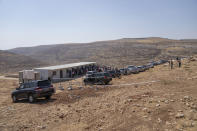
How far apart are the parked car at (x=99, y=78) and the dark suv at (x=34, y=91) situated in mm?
8246

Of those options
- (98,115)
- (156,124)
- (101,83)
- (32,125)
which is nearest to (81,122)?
(98,115)

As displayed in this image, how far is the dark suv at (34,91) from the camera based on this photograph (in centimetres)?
1402

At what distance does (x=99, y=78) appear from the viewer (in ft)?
73.1

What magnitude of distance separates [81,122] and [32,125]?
2.34 m

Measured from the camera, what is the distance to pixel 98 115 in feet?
30.6

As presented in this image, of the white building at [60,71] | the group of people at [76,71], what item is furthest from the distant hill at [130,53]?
the white building at [60,71]

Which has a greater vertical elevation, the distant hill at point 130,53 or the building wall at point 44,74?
the distant hill at point 130,53

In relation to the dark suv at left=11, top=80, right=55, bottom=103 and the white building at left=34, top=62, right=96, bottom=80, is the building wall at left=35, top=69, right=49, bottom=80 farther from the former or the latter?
the dark suv at left=11, top=80, right=55, bottom=103

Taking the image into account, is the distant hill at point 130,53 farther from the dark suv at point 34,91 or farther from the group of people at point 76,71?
the dark suv at point 34,91

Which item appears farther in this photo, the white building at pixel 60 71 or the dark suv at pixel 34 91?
the white building at pixel 60 71

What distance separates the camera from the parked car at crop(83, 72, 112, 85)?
21688 mm

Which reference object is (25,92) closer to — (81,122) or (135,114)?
(81,122)

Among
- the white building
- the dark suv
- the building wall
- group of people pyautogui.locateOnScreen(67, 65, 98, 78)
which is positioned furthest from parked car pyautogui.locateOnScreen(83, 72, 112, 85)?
group of people pyautogui.locateOnScreen(67, 65, 98, 78)

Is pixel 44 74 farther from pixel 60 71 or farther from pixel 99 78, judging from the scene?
pixel 99 78
